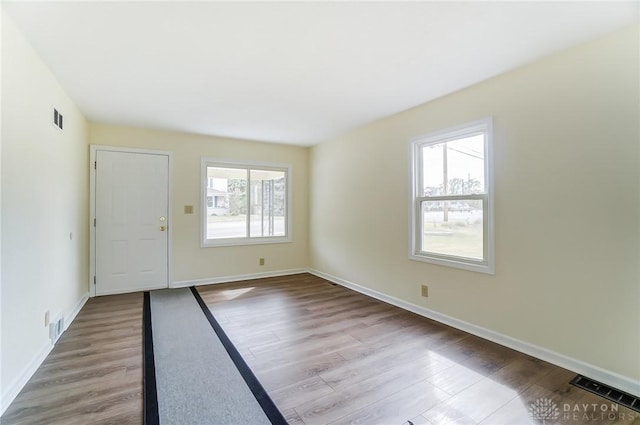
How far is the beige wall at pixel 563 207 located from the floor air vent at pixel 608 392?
0.13 metres

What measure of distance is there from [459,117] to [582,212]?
135 centimetres

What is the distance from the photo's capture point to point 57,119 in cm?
268

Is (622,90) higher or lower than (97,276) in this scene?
higher

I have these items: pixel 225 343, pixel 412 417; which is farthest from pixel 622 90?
pixel 225 343

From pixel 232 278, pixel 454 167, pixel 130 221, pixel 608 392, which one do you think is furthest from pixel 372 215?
pixel 130 221

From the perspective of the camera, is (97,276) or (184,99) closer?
(184,99)

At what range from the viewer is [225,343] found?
2.67m

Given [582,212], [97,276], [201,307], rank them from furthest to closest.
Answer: [97,276], [201,307], [582,212]

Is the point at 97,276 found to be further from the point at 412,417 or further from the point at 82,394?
the point at 412,417

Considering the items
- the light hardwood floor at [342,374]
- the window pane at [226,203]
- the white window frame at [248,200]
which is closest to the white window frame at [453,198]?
the light hardwood floor at [342,374]

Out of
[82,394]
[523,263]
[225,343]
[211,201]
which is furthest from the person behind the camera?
[211,201]

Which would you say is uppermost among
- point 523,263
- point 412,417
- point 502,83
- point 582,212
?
point 502,83

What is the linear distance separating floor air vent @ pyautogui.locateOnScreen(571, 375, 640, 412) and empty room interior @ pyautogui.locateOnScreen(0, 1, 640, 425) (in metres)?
0.01

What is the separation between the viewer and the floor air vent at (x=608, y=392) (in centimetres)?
185
